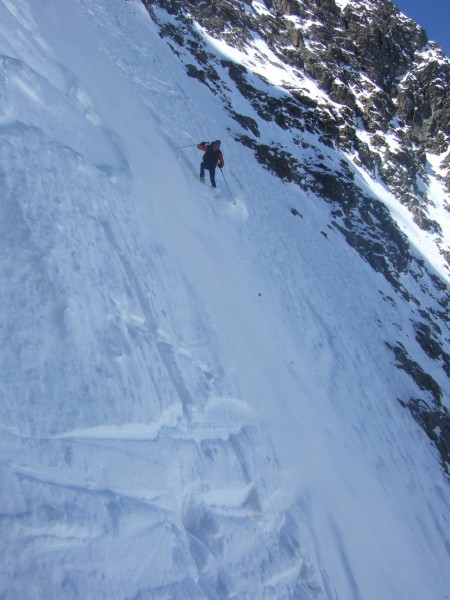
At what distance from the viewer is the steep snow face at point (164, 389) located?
169 inches

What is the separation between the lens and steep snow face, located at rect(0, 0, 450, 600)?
14.1 feet

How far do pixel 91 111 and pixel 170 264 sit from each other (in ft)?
12.8

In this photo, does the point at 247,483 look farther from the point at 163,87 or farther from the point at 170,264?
the point at 163,87

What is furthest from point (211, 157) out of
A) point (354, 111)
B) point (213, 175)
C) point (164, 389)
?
point (354, 111)

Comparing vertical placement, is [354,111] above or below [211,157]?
above

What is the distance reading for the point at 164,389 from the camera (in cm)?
607

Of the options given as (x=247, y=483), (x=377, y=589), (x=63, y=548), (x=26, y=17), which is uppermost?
(x=26, y=17)

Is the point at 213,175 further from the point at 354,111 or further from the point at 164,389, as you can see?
the point at 354,111

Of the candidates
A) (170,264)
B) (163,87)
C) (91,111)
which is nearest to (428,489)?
(170,264)

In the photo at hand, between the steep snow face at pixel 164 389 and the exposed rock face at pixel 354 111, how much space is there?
13.1ft

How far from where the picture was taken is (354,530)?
8.27 m

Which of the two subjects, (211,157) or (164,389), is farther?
(211,157)

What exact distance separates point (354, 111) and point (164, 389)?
4388 cm

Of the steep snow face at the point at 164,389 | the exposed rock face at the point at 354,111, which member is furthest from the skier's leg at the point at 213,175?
the exposed rock face at the point at 354,111
